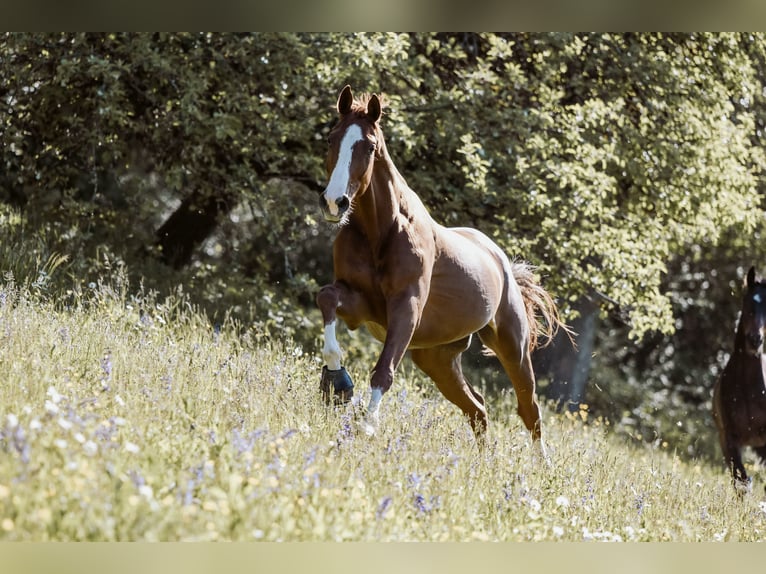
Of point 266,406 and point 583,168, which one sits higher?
point 583,168

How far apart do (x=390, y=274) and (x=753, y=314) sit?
12.5ft

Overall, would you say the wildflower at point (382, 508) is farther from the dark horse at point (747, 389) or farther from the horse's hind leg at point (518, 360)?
the dark horse at point (747, 389)

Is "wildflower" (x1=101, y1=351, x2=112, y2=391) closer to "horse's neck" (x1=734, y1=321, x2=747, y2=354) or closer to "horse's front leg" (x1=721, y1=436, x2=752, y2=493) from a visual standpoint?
"horse's front leg" (x1=721, y1=436, x2=752, y2=493)

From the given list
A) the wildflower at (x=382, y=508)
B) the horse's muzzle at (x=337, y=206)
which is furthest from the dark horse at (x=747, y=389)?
the wildflower at (x=382, y=508)

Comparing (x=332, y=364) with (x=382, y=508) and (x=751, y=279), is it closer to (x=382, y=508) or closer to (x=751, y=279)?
(x=382, y=508)

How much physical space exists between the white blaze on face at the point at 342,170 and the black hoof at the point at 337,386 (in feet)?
2.92

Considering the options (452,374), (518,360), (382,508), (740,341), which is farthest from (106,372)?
(740,341)

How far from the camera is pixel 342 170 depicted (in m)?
5.34

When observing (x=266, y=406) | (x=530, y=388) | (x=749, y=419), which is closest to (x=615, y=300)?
(x=749, y=419)

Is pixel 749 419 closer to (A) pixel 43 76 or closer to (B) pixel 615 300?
(B) pixel 615 300

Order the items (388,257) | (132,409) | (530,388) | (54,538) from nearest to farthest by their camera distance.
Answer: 1. (54,538)
2. (132,409)
3. (388,257)
4. (530,388)

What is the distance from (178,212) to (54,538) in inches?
320

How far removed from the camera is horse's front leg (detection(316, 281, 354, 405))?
211 inches

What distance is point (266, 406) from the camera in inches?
210
